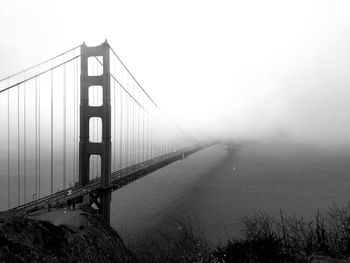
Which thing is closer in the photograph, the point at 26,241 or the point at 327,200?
the point at 26,241

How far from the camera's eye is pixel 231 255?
215 inches

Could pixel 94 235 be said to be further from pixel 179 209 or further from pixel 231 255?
pixel 179 209

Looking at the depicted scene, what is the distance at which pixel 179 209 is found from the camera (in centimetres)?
3481

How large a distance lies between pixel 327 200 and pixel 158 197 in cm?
2733

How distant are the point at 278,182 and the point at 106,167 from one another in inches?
1801

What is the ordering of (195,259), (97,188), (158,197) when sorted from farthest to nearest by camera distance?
(158,197)
(97,188)
(195,259)

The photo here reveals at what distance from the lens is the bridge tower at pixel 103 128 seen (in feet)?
70.6

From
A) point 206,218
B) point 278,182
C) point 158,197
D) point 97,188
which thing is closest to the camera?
point 97,188

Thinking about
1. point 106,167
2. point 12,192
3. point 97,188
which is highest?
point 106,167

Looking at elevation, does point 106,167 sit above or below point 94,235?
above

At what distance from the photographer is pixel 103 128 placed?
22.1 meters

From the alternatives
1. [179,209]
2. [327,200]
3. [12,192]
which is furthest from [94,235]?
[12,192]

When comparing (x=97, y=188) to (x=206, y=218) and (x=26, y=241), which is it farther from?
(x=206, y=218)

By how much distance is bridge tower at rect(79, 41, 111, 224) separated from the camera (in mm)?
21531
